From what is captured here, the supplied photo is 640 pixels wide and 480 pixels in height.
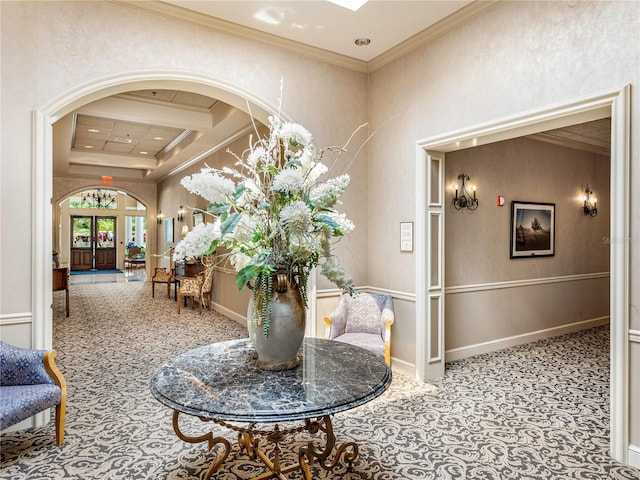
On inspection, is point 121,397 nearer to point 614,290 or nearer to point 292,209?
point 292,209

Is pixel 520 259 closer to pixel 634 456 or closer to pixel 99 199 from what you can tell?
pixel 634 456

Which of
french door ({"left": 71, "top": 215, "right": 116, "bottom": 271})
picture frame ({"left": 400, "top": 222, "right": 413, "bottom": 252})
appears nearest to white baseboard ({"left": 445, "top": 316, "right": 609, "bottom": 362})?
picture frame ({"left": 400, "top": 222, "right": 413, "bottom": 252})

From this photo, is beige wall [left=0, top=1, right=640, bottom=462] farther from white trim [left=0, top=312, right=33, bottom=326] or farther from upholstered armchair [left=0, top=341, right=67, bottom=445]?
upholstered armchair [left=0, top=341, right=67, bottom=445]

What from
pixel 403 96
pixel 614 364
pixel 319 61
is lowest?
pixel 614 364

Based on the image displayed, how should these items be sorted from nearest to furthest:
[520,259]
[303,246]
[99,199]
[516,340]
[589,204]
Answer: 1. [303,246]
2. [516,340]
3. [520,259]
4. [589,204]
5. [99,199]

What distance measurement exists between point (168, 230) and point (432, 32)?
30.1 ft

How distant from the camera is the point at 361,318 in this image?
171 inches

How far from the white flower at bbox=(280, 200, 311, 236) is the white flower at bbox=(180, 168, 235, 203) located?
0.28 metres

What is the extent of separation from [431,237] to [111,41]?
346cm

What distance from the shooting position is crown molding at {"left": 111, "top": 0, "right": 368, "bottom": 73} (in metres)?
3.51

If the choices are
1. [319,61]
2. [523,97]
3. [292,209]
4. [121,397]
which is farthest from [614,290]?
[121,397]

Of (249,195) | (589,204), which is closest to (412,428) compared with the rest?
(249,195)

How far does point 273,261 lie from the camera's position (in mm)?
1982

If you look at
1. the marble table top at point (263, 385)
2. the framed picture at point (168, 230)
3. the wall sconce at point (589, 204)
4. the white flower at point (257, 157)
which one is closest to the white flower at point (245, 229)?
the white flower at point (257, 157)
